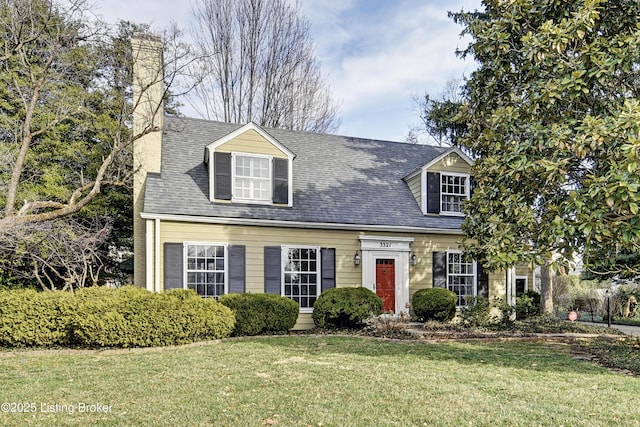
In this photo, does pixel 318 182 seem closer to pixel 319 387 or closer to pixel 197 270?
pixel 197 270

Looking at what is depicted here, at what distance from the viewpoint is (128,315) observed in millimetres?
8562

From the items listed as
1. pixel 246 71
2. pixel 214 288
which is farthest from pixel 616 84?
pixel 246 71

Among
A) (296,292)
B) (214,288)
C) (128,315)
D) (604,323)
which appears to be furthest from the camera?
(604,323)

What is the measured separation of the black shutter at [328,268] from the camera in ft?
40.3

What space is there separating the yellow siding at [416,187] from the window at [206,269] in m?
6.51

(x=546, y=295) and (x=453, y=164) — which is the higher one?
(x=453, y=164)

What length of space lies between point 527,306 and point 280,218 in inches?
342

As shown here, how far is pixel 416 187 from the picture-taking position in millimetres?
14430

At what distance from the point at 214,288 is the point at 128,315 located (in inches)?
115

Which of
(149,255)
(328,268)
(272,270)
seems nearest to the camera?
(149,255)

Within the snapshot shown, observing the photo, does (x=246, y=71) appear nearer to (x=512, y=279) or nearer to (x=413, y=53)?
(x=413, y=53)

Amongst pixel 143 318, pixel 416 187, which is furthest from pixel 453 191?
pixel 143 318

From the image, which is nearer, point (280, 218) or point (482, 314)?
point (280, 218)

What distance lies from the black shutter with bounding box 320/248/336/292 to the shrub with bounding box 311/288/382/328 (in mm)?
694
